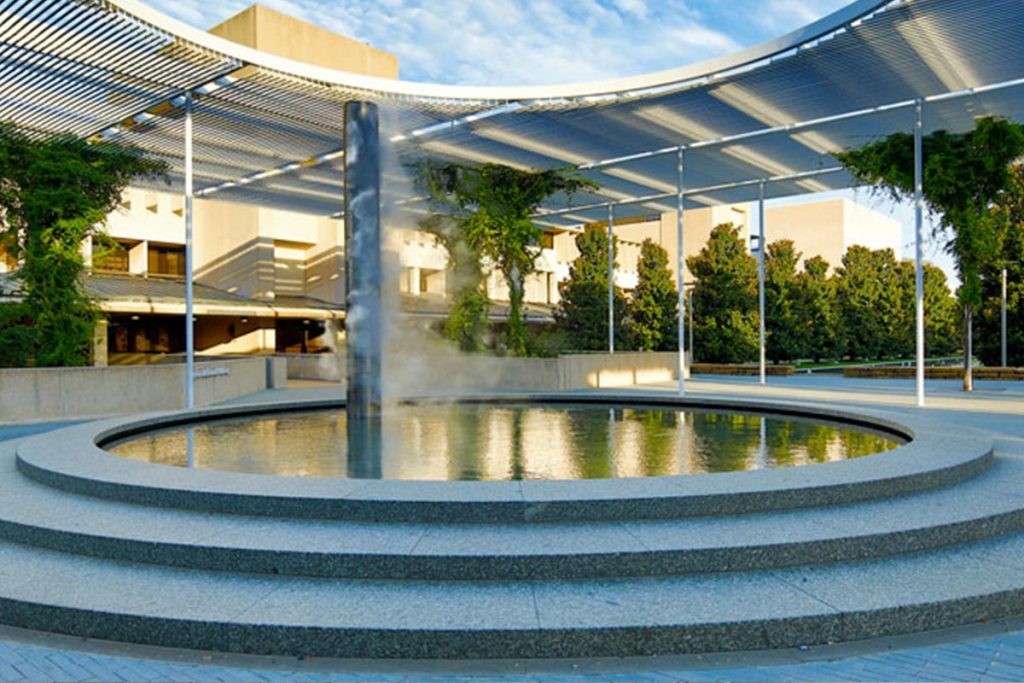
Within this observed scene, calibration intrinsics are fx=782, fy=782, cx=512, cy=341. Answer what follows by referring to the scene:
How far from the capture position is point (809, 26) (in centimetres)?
1320

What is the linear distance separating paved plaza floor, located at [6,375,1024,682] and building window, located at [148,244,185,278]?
28657 millimetres

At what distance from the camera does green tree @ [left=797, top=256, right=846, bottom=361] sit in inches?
1351

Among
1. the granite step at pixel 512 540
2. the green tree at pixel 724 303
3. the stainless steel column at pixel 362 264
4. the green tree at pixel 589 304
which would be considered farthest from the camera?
the green tree at pixel 589 304

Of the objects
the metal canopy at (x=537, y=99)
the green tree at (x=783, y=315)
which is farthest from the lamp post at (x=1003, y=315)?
the green tree at (x=783, y=315)

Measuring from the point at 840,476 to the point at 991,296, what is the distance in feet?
74.2

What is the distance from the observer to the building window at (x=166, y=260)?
30.4 meters

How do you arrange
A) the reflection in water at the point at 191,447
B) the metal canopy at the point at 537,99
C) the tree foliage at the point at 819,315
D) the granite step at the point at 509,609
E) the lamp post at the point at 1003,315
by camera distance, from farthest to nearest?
the tree foliage at the point at 819,315
the lamp post at the point at 1003,315
the metal canopy at the point at 537,99
the reflection in water at the point at 191,447
the granite step at the point at 509,609

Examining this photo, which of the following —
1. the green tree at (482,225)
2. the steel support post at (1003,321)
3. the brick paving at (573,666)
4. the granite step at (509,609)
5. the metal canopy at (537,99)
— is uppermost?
the metal canopy at (537,99)

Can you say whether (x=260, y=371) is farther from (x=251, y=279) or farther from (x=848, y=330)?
(x=848, y=330)

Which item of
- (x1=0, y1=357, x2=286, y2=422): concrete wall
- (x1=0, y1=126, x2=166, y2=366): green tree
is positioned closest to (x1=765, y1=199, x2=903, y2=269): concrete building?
(x1=0, y1=357, x2=286, y2=422): concrete wall

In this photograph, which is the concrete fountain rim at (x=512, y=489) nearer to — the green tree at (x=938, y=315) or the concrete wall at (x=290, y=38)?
the concrete wall at (x=290, y=38)

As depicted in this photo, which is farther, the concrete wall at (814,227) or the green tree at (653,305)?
the concrete wall at (814,227)

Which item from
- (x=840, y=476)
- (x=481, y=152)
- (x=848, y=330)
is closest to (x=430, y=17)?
(x=481, y=152)

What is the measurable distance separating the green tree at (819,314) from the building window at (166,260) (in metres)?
25.8
